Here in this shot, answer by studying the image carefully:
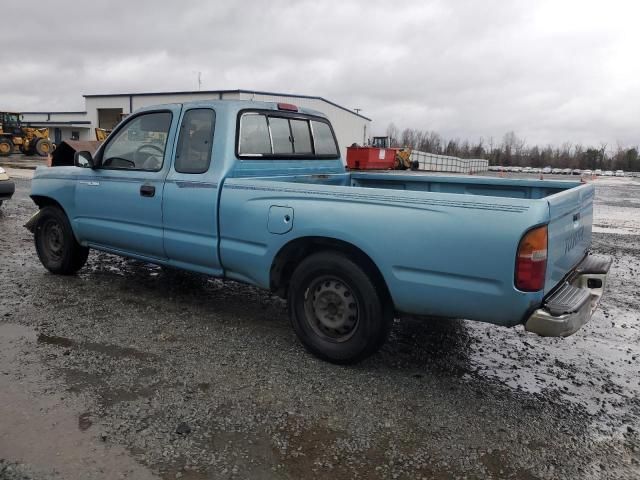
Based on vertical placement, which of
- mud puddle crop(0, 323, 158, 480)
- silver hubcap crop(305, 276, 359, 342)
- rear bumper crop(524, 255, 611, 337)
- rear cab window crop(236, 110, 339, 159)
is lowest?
mud puddle crop(0, 323, 158, 480)

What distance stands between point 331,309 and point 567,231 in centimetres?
181

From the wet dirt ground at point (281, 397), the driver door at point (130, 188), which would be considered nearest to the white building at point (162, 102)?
the driver door at point (130, 188)

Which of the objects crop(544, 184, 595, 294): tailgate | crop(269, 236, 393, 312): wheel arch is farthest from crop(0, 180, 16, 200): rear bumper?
crop(544, 184, 595, 294): tailgate

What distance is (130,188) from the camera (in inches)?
210

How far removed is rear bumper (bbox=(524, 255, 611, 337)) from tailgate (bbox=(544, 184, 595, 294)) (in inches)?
3.2

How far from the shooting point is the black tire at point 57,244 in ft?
20.3

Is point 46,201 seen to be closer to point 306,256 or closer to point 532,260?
point 306,256

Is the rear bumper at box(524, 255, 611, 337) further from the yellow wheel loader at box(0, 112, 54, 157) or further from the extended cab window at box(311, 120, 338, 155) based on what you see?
the yellow wheel loader at box(0, 112, 54, 157)

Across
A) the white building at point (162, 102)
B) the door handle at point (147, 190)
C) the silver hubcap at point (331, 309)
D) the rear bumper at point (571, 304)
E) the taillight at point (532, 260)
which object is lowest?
the silver hubcap at point (331, 309)

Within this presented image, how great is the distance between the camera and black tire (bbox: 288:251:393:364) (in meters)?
3.87

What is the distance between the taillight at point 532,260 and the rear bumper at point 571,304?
0.68ft

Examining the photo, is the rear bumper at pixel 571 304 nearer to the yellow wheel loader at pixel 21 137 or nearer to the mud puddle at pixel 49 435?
the mud puddle at pixel 49 435

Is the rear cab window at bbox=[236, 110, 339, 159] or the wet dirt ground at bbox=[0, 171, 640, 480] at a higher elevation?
the rear cab window at bbox=[236, 110, 339, 159]

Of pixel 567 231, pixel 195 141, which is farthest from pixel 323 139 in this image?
pixel 567 231
